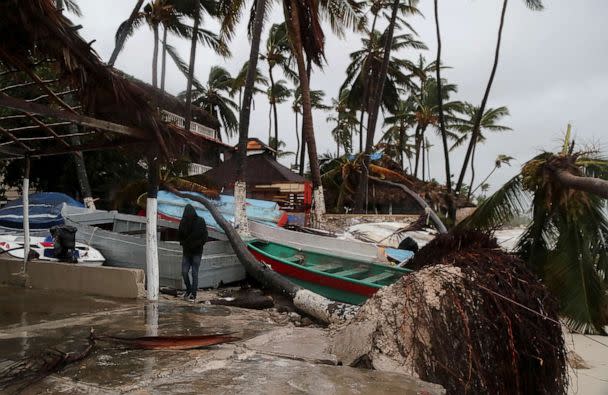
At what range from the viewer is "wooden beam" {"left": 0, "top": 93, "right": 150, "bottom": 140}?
15.3 ft

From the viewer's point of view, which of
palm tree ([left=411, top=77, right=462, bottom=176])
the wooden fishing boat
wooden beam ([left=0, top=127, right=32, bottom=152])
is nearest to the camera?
wooden beam ([left=0, top=127, right=32, bottom=152])

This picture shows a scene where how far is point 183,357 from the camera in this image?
179 inches

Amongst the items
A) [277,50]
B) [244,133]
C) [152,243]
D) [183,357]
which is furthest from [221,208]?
[277,50]

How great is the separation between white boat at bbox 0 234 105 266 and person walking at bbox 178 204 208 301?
215 cm

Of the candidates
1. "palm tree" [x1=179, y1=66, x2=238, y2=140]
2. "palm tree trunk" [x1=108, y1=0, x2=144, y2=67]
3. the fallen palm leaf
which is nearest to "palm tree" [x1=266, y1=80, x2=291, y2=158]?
"palm tree" [x1=179, y1=66, x2=238, y2=140]

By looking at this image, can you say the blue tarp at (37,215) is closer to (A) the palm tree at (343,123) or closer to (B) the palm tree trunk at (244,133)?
(B) the palm tree trunk at (244,133)

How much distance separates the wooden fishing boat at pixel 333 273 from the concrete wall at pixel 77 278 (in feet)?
11.2

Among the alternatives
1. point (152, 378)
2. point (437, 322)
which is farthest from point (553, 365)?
point (152, 378)

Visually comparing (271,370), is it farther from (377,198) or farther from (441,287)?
(377,198)

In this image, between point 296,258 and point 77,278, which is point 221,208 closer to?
point 296,258

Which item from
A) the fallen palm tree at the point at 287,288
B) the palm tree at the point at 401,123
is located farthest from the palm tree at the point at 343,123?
the fallen palm tree at the point at 287,288

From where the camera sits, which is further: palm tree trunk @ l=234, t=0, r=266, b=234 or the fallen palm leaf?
palm tree trunk @ l=234, t=0, r=266, b=234

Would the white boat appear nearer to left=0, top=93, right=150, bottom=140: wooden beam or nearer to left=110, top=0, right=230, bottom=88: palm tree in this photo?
left=0, top=93, right=150, bottom=140: wooden beam

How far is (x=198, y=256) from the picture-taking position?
953 cm
